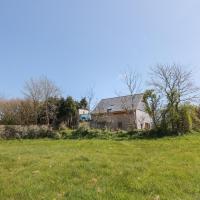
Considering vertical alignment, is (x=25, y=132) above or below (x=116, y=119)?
below

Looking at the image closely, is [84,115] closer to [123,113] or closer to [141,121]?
[123,113]

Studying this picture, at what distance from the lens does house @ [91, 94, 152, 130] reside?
1345 inches

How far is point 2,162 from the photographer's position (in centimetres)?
854

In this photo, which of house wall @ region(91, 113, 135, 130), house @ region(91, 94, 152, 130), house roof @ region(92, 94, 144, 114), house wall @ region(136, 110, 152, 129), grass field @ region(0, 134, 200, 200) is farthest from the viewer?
house roof @ region(92, 94, 144, 114)

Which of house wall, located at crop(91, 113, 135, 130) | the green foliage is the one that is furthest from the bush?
house wall, located at crop(91, 113, 135, 130)

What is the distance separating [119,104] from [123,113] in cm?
185

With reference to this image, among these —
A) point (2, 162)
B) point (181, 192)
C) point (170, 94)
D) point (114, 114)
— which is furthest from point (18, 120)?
point (181, 192)

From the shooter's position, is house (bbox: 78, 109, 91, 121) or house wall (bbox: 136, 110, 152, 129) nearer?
house (bbox: 78, 109, 91, 121)

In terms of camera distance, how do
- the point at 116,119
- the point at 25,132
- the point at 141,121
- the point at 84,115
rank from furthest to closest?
the point at 116,119 < the point at 84,115 < the point at 141,121 < the point at 25,132

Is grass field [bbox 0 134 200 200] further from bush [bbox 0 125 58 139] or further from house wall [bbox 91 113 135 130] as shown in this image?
A: house wall [bbox 91 113 135 130]

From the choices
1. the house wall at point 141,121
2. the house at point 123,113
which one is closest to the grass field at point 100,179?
the house at point 123,113

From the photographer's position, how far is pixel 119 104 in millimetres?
38031

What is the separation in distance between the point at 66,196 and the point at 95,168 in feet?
6.81

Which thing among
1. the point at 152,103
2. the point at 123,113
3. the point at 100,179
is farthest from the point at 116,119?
the point at 100,179
